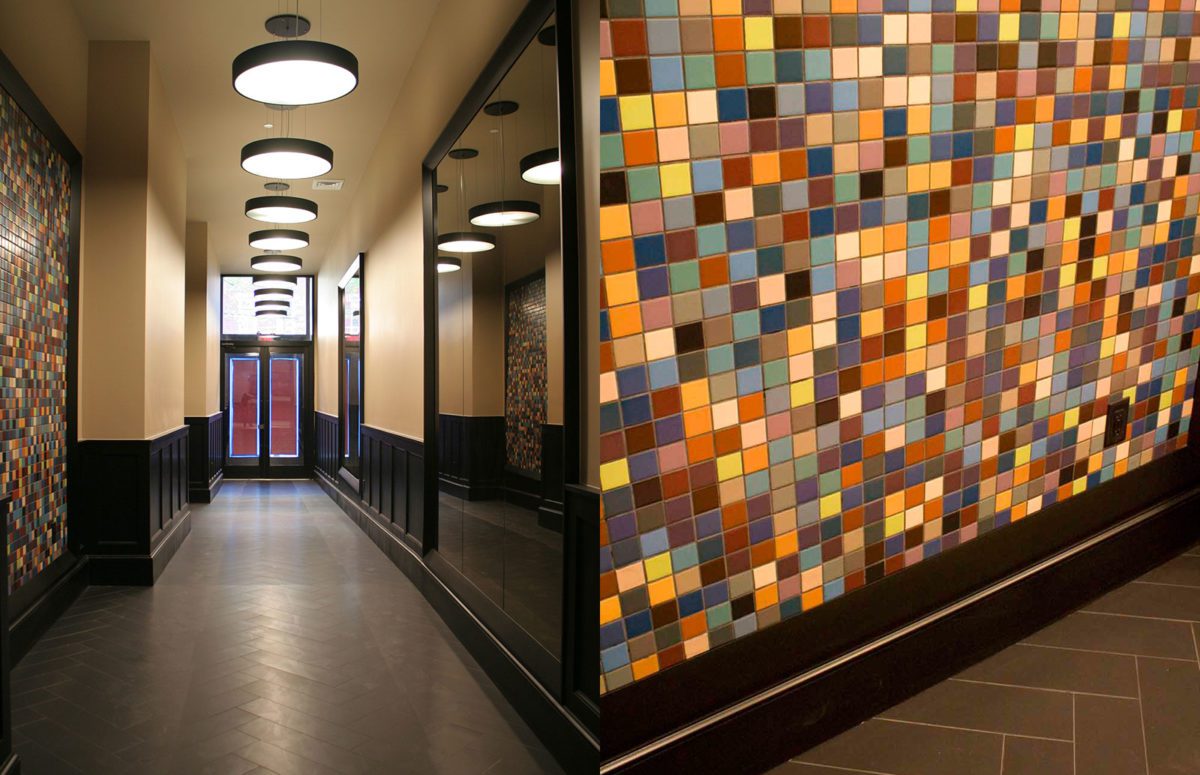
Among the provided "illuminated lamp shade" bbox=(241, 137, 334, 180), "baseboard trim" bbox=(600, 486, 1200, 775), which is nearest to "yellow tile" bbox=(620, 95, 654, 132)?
"baseboard trim" bbox=(600, 486, 1200, 775)

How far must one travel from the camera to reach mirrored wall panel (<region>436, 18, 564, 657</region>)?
3064 mm

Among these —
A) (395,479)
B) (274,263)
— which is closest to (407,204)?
(395,479)

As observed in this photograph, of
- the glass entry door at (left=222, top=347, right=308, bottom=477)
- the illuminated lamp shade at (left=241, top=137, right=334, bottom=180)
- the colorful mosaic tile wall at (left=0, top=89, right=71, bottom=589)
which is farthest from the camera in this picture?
the glass entry door at (left=222, top=347, right=308, bottom=477)

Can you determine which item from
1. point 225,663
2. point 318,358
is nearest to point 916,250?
point 225,663

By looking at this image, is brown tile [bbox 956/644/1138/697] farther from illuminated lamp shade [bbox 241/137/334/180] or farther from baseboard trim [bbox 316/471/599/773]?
illuminated lamp shade [bbox 241/137/334/180]

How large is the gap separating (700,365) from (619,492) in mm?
388

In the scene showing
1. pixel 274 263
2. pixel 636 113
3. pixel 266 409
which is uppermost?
pixel 274 263

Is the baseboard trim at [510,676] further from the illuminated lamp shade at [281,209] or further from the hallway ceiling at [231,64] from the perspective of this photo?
the hallway ceiling at [231,64]

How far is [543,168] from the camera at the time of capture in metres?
3.13

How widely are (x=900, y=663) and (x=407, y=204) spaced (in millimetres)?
4796

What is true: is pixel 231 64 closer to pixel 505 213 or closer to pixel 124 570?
pixel 124 570

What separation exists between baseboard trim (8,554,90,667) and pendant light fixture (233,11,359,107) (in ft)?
9.17

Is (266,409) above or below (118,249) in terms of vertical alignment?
below

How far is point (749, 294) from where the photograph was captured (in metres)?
2.19
